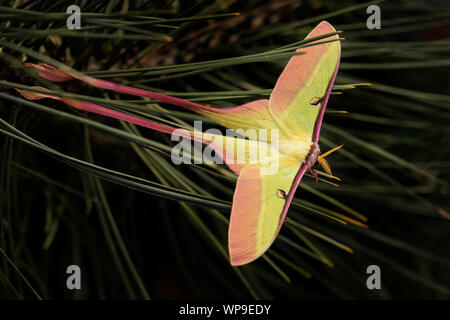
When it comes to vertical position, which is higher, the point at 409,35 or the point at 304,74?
the point at 409,35

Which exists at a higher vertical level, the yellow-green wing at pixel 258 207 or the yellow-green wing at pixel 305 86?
the yellow-green wing at pixel 305 86

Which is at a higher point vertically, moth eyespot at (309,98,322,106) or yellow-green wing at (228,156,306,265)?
moth eyespot at (309,98,322,106)

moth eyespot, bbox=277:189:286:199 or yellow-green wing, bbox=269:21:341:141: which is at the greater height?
yellow-green wing, bbox=269:21:341:141
